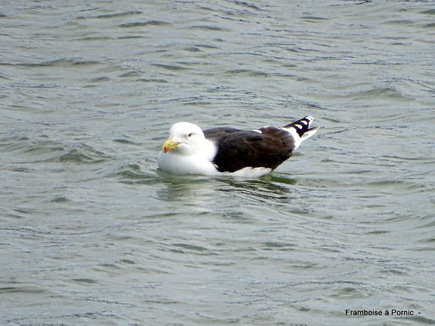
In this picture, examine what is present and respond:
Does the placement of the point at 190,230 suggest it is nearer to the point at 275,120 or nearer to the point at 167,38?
the point at 275,120

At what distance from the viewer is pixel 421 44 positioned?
19.8 metres

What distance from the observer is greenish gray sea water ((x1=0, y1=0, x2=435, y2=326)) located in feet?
29.9

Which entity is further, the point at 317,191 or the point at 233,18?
the point at 233,18

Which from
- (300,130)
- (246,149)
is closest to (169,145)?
(246,149)

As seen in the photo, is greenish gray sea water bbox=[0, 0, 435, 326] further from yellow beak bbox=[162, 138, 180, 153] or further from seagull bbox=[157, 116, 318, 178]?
yellow beak bbox=[162, 138, 180, 153]

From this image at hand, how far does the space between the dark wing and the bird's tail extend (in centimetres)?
36

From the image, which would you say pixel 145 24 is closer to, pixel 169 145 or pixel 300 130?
pixel 300 130

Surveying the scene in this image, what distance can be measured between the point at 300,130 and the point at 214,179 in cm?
172

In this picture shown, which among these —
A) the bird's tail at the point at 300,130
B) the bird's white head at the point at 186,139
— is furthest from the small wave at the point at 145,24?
the bird's white head at the point at 186,139

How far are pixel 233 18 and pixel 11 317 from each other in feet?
44.8

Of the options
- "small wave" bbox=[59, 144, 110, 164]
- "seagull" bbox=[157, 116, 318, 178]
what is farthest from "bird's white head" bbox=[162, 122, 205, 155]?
"small wave" bbox=[59, 144, 110, 164]

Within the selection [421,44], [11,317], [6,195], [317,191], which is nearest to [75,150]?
[6,195]

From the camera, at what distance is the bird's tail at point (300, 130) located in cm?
1407

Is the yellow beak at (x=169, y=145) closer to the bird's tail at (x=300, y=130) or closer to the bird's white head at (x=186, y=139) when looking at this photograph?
the bird's white head at (x=186, y=139)
